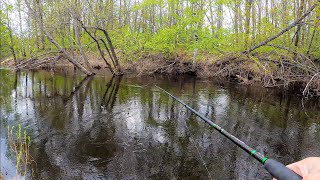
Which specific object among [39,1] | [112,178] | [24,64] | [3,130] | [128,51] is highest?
[39,1]

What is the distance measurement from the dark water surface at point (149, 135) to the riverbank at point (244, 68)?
3196 mm

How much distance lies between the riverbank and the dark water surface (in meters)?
3.20

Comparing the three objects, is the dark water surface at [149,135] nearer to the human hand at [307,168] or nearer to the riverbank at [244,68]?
the human hand at [307,168]

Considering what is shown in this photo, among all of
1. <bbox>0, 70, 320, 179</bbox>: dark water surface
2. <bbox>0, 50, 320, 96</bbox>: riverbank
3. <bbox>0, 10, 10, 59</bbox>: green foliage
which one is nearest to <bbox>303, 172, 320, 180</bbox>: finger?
<bbox>0, 70, 320, 179</bbox>: dark water surface

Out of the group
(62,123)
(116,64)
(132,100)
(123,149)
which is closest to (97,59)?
(116,64)

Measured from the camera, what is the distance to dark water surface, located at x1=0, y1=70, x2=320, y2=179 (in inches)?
179

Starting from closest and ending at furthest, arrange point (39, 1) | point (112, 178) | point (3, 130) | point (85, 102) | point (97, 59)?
point (112, 178)
point (3, 130)
point (85, 102)
point (39, 1)
point (97, 59)

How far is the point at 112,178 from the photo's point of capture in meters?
4.19

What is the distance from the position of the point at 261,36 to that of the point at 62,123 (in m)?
12.4

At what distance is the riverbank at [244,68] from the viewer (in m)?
13.5

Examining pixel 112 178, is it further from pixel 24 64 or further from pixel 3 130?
pixel 24 64

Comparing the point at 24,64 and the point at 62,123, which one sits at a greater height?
the point at 24,64

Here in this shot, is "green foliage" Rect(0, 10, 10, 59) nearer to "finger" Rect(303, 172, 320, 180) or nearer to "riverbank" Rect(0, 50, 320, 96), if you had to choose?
"riverbank" Rect(0, 50, 320, 96)

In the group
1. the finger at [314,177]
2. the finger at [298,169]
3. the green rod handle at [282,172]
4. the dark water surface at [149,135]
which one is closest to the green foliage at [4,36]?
the dark water surface at [149,135]
